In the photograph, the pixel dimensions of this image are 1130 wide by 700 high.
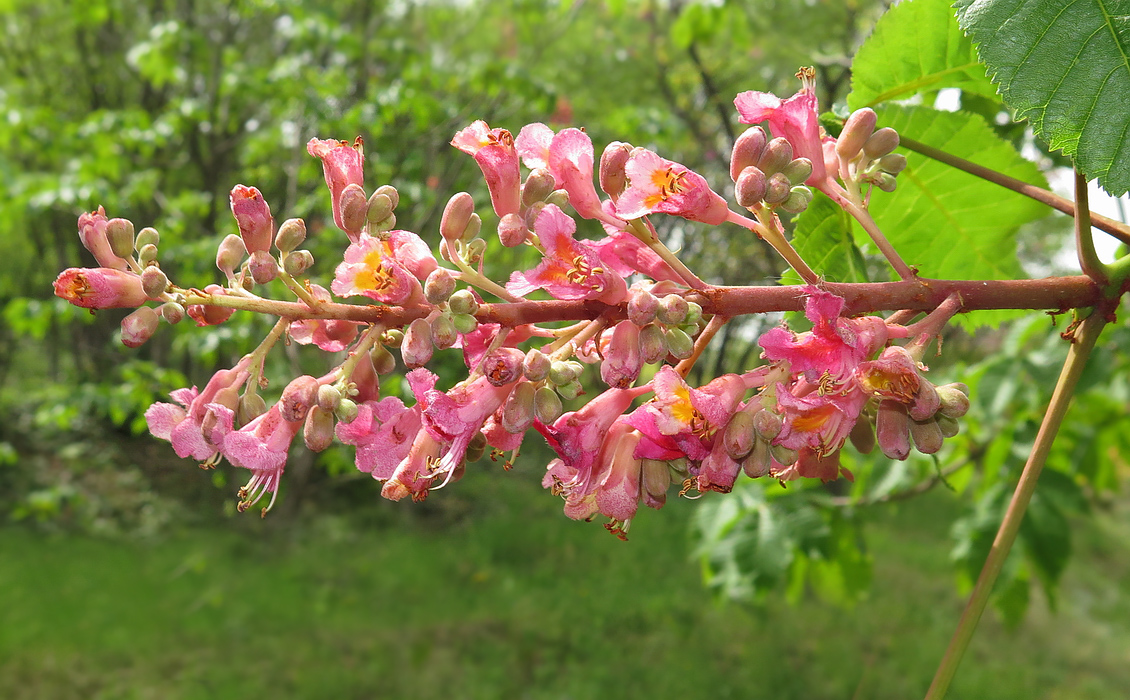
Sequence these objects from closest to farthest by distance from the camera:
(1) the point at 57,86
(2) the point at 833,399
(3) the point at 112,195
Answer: (2) the point at 833,399 → (3) the point at 112,195 → (1) the point at 57,86

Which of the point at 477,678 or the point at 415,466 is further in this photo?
the point at 477,678

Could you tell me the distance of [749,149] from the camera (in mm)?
1181

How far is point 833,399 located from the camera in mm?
Result: 1077

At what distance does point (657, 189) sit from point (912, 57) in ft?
2.68

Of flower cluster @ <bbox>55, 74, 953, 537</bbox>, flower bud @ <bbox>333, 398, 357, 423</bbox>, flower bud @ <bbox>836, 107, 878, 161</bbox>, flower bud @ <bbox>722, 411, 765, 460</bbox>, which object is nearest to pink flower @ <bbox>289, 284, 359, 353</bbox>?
flower cluster @ <bbox>55, 74, 953, 537</bbox>

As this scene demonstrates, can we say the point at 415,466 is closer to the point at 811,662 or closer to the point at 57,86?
the point at 811,662

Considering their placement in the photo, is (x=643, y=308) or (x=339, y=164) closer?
(x=643, y=308)

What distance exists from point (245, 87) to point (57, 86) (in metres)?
6.23

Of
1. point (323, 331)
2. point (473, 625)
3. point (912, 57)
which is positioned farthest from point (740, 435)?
point (473, 625)

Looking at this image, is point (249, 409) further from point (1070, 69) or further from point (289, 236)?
point (1070, 69)

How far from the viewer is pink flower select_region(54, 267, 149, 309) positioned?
1.04m

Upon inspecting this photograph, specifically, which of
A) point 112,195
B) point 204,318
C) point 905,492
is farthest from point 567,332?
point 112,195

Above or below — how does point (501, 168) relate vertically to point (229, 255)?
above

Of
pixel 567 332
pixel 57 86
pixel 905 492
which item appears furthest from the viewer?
pixel 57 86
